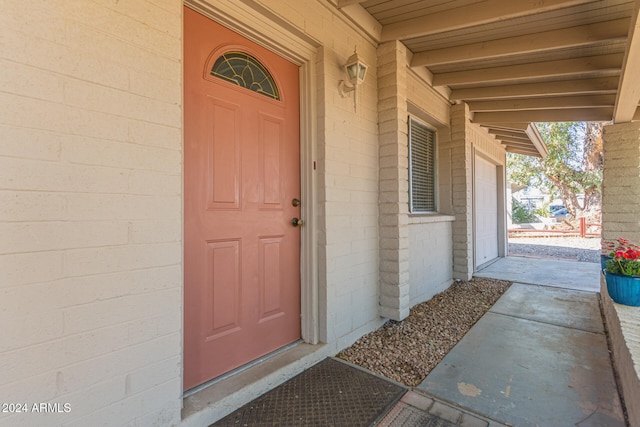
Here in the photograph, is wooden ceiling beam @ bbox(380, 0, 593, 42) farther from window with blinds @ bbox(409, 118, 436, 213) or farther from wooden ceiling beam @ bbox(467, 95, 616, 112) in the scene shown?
wooden ceiling beam @ bbox(467, 95, 616, 112)

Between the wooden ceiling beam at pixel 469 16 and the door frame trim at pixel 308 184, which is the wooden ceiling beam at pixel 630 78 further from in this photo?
the door frame trim at pixel 308 184

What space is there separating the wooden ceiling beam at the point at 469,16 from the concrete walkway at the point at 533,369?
2.74 meters

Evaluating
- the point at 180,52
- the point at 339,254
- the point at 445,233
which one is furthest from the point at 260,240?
the point at 445,233

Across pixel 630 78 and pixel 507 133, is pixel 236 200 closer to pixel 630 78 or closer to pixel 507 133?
pixel 630 78

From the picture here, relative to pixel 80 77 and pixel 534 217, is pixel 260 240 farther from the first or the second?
pixel 534 217

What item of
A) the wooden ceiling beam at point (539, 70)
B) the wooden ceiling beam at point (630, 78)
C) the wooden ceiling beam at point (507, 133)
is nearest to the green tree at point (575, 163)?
the wooden ceiling beam at point (507, 133)

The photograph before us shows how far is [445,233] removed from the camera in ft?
15.3

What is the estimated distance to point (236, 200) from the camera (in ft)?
6.82

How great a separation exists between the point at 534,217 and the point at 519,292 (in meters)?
18.0

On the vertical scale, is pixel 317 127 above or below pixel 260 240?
above

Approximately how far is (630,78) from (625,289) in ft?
6.19

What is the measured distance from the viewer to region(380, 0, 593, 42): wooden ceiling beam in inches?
95.4

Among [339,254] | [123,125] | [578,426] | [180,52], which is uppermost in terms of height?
[180,52]

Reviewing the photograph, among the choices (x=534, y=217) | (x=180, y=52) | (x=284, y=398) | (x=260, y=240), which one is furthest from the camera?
(x=534, y=217)
